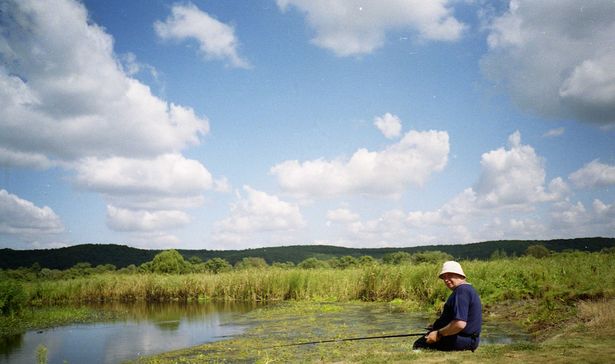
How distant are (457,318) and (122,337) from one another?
12.7 metres

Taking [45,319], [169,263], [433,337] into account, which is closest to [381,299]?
[45,319]

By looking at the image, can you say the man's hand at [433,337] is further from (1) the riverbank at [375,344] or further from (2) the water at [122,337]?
(2) the water at [122,337]

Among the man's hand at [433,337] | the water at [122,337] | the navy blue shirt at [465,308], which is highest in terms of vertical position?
the navy blue shirt at [465,308]

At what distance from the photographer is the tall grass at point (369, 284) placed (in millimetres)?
15703

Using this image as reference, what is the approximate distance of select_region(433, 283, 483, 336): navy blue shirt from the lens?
5.98m

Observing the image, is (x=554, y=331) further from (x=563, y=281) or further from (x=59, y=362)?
(x=59, y=362)

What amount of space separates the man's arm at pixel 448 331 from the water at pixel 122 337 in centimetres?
836

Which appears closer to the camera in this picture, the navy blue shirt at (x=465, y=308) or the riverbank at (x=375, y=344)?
the navy blue shirt at (x=465, y=308)

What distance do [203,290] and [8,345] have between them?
15792 mm

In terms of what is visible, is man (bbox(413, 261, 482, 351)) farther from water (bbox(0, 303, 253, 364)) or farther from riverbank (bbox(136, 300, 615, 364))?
water (bbox(0, 303, 253, 364))

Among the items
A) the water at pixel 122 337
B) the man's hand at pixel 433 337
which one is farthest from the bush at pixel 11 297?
the man's hand at pixel 433 337

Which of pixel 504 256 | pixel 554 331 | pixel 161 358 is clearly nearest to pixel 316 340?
pixel 161 358

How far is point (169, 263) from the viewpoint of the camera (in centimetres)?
4475

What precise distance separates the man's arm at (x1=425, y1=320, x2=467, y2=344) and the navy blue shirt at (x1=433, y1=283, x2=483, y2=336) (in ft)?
0.22
